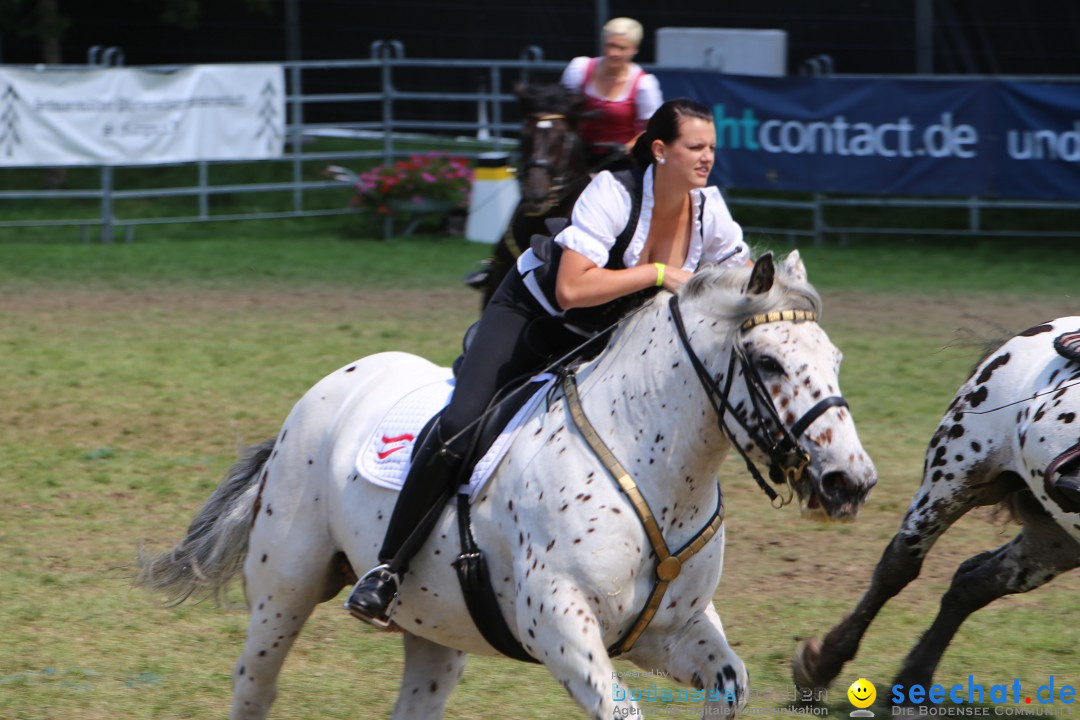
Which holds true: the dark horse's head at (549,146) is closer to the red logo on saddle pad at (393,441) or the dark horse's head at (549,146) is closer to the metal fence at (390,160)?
the red logo on saddle pad at (393,441)

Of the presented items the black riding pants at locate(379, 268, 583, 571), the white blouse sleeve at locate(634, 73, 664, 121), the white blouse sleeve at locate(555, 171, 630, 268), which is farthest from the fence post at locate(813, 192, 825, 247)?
the white blouse sleeve at locate(555, 171, 630, 268)

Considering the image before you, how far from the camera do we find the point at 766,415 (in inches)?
132

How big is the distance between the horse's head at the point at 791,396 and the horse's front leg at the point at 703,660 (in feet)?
1.73

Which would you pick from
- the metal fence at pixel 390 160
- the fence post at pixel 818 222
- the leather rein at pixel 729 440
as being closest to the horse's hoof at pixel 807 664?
the leather rein at pixel 729 440

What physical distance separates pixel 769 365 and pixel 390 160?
1585 centimetres

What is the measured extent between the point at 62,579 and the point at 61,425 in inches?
112

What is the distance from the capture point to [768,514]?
7273 millimetres

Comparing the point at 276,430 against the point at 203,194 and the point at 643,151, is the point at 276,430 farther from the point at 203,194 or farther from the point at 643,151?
the point at 203,194

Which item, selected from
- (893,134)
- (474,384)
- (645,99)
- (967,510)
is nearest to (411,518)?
(474,384)

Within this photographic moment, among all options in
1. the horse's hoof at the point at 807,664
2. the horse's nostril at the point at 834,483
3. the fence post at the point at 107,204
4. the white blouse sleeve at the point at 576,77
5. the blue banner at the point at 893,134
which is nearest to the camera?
the horse's nostril at the point at 834,483

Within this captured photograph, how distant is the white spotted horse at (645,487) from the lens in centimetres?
335

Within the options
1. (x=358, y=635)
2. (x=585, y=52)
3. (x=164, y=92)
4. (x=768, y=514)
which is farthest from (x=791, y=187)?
(x=358, y=635)

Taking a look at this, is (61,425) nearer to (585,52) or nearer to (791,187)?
(791,187)

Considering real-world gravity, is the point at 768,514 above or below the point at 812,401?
below
